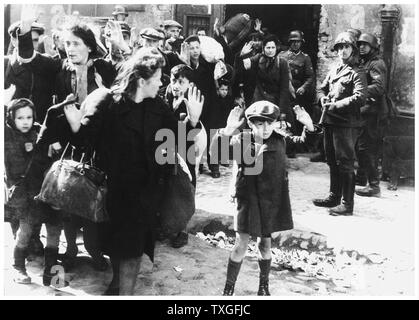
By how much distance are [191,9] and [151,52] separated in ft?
14.1

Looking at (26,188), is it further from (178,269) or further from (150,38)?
(150,38)

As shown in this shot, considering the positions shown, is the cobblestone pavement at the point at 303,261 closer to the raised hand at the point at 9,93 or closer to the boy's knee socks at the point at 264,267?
the boy's knee socks at the point at 264,267

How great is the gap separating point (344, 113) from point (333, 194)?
0.94 meters

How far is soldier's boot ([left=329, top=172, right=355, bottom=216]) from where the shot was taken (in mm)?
5777

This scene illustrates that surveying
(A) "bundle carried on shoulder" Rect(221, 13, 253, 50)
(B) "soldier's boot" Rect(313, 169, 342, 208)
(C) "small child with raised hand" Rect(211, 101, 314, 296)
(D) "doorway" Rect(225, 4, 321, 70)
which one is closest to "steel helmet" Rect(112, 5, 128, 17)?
(A) "bundle carried on shoulder" Rect(221, 13, 253, 50)

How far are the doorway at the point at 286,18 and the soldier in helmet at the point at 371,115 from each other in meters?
2.72

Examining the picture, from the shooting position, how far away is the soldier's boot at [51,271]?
4426 mm

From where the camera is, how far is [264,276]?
4391mm

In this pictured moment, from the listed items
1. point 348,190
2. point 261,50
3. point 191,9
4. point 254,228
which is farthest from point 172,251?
point 191,9

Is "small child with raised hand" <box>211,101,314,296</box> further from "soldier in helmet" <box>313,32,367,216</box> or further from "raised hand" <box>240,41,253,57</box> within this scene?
"raised hand" <box>240,41,253,57</box>

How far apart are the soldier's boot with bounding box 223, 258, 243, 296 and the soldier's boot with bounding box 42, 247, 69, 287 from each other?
1.35m

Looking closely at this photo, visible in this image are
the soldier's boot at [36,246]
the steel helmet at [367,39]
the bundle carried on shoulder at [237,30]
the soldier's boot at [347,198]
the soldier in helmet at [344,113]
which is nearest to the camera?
the soldier's boot at [36,246]

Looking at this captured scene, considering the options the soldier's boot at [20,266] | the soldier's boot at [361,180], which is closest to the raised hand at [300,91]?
the soldier's boot at [361,180]

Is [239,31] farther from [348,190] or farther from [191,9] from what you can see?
[348,190]
